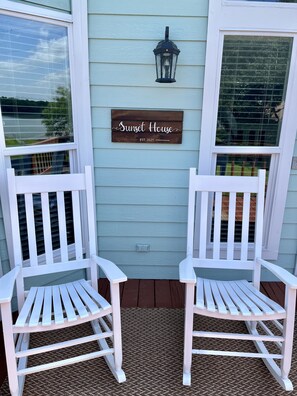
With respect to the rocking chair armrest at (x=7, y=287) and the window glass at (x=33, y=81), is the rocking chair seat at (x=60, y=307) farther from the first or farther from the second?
the window glass at (x=33, y=81)

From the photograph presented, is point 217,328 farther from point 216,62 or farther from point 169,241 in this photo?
point 216,62

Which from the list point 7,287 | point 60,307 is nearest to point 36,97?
point 7,287

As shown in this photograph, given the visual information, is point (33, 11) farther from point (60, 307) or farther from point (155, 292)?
point (155, 292)

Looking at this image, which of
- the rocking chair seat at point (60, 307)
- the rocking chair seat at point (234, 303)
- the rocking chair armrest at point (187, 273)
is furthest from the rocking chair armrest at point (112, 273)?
the rocking chair seat at point (234, 303)

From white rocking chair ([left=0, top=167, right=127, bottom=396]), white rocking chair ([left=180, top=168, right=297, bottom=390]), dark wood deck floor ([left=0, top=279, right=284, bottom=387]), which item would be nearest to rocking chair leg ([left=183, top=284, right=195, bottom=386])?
white rocking chair ([left=180, top=168, right=297, bottom=390])

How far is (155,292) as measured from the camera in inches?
93.2

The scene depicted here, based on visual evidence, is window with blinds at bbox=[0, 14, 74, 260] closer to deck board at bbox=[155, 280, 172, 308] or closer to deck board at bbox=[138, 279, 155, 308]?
deck board at bbox=[138, 279, 155, 308]

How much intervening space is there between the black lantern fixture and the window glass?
658 mm

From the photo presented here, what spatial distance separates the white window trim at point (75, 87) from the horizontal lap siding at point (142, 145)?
57 mm

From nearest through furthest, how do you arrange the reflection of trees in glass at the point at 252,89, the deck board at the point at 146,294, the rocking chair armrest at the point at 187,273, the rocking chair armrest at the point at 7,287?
the rocking chair armrest at the point at 7,287
the rocking chair armrest at the point at 187,273
the reflection of trees in glass at the point at 252,89
the deck board at the point at 146,294

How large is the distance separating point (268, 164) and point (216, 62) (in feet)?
2.91

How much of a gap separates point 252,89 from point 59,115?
145cm

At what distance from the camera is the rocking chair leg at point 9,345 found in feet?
4.18

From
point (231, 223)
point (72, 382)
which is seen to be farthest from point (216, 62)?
point (72, 382)
